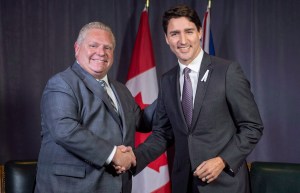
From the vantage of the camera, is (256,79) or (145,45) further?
Answer: (256,79)

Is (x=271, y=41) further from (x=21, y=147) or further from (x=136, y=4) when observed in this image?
(x=21, y=147)

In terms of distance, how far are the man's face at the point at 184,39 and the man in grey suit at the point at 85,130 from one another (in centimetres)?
39

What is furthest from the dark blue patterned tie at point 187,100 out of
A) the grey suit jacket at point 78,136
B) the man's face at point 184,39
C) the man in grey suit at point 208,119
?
Result: the grey suit jacket at point 78,136

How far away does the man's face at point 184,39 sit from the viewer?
2.13m

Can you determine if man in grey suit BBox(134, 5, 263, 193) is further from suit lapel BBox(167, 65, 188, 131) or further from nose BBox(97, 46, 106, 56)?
nose BBox(97, 46, 106, 56)

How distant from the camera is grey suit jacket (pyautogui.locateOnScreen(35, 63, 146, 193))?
6.55 feet

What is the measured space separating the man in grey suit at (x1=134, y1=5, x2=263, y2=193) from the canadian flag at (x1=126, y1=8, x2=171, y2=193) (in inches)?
51.2

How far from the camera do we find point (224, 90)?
78.4 inches

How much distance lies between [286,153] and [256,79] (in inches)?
29.2

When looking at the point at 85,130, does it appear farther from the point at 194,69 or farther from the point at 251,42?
the point at 251,42

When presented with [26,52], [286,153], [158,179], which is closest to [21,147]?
[26,52]

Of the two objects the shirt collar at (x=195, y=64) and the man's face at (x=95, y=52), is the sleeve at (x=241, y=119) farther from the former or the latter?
the man's face at (x=95, y=52)

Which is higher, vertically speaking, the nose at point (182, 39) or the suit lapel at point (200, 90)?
the nose at point (182, 39)

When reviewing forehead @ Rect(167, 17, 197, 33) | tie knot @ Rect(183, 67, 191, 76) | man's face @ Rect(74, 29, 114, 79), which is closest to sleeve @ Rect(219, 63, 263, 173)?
tie knot @ Rect(183, 67, 191, 76)
